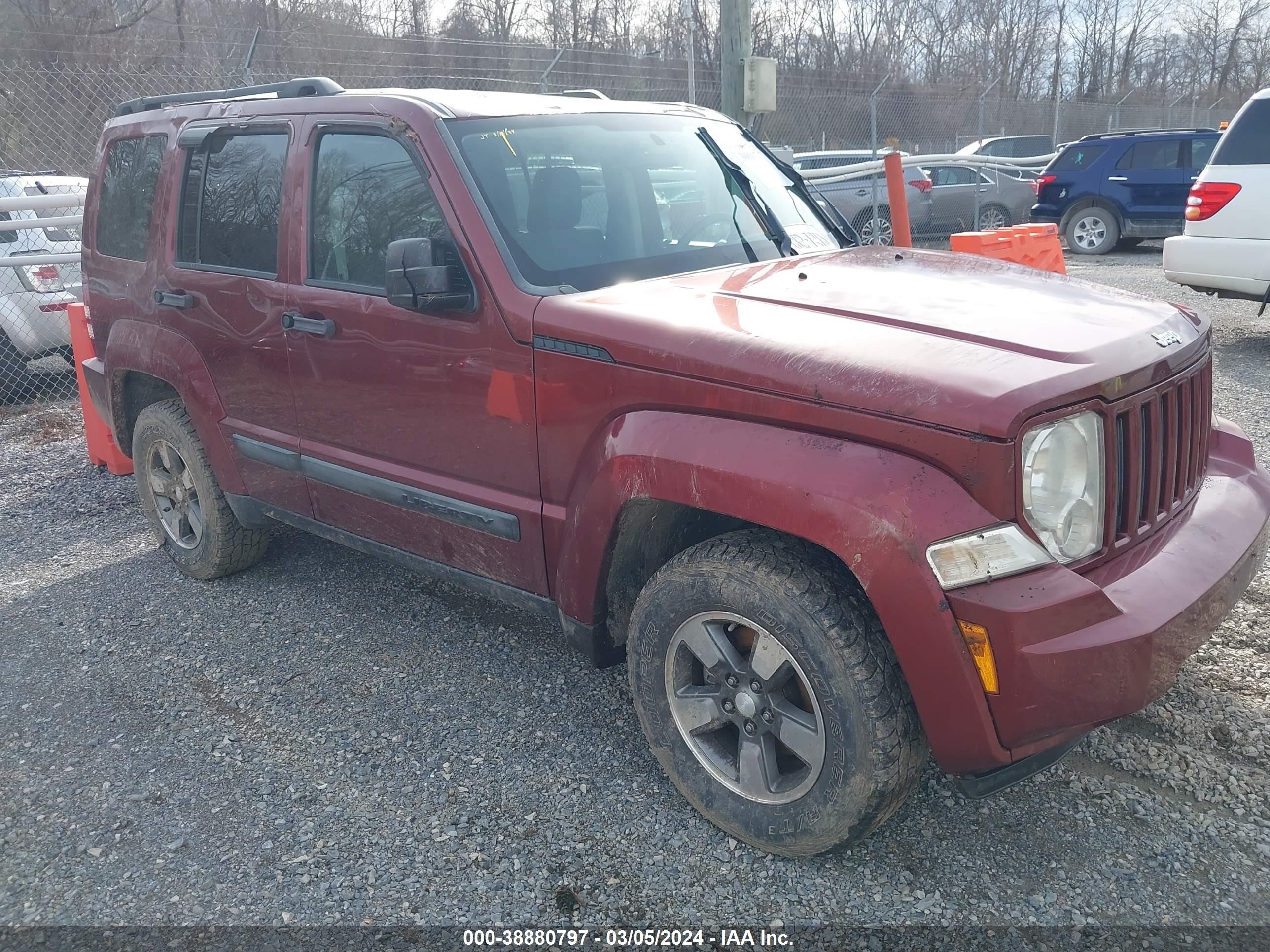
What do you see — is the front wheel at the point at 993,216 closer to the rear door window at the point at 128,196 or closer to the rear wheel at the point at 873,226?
the rear wheel at the point at 873,226

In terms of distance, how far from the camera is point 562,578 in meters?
2.91

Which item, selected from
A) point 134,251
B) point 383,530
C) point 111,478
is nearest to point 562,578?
point 383,530

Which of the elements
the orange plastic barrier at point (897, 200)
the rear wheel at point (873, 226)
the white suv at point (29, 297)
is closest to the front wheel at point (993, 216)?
the rear wheel at point (873, 226)

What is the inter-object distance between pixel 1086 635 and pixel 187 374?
3.54 metres

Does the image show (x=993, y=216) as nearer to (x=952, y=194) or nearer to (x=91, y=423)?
(x=952, y=194)

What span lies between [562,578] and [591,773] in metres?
0.62

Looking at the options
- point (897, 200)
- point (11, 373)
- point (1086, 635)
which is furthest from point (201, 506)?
point (11, 373)

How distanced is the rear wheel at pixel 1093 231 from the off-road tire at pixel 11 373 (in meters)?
13.7

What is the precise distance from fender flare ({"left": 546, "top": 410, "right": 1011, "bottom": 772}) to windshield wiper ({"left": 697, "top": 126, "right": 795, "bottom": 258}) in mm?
1289

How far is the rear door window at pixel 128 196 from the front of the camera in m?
4.26

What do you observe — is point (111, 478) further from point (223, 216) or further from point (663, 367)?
point (663, 367)

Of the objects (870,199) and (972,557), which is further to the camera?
(870,199)

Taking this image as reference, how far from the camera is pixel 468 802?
2916 mm

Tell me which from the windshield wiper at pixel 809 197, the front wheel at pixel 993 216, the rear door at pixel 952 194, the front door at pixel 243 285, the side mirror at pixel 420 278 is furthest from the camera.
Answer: the front wheel at pixel 993 216
